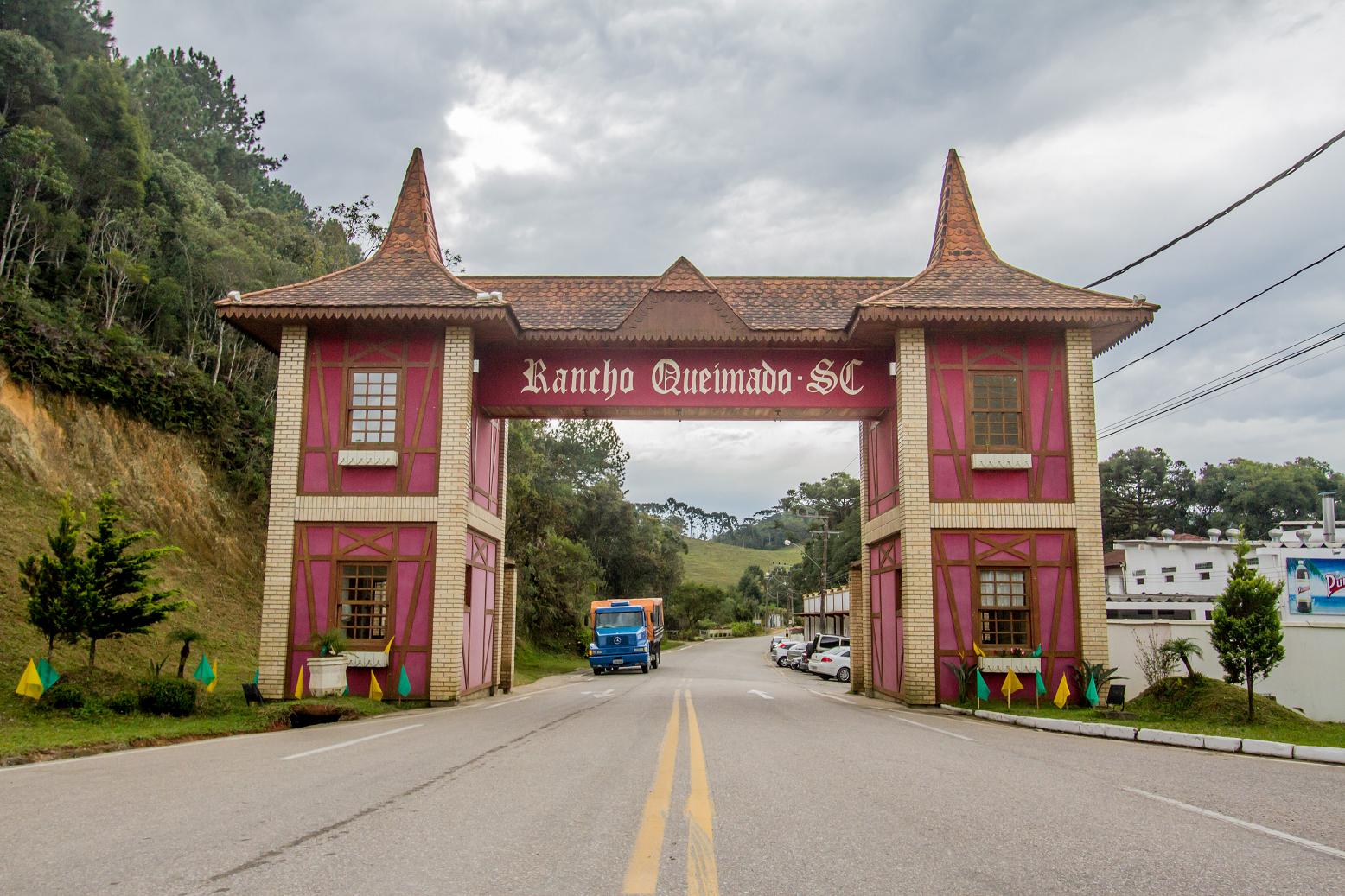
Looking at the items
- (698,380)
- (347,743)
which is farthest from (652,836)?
(698,380)

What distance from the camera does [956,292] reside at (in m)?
19.7

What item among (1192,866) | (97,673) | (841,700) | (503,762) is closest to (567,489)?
(841,700)

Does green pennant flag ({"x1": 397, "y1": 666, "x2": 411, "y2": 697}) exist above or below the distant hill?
below

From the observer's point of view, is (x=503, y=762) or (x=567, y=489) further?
(x=567, y=489)

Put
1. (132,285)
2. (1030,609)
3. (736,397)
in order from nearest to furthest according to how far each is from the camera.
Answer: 1. (1030,609)
2. (736,397)
3. (132,285)

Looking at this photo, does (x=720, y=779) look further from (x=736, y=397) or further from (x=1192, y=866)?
(x=736, y=397)

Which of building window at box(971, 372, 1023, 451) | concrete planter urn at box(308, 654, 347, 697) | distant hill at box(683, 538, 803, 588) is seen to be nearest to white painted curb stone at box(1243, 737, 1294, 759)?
building window at box(971, 372, 1023, 451)

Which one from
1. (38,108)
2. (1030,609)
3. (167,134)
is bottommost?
(1030,609)

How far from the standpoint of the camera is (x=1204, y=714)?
51.8 feet

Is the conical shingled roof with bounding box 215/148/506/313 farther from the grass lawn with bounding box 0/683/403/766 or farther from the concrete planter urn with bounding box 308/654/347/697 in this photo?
the grass lawn with bounding box 0/683/403/766

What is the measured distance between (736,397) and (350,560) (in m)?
8.55

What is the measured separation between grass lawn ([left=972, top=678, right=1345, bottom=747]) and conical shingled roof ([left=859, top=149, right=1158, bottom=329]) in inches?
281

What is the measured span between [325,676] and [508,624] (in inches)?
340

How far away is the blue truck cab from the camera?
4081 cm
